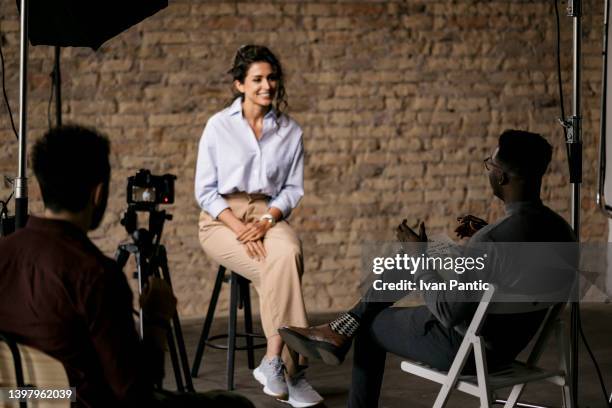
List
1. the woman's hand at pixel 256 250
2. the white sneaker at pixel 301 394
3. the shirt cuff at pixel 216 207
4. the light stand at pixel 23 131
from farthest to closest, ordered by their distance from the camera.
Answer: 1. the shirt cuff at pixel 216 207
2. the woman's hand at pixel 256 250
3. the white sneaker at pixel 301 394
4. the light stand at pixel 23 131

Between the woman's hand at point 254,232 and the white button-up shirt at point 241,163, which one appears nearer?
the woman's hand at point 254,232

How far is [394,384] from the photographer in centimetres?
426

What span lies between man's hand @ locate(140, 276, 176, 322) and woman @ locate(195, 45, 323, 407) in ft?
6.18

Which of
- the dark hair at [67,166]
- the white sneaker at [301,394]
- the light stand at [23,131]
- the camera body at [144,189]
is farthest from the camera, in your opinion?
the white sneaker at [301,394]

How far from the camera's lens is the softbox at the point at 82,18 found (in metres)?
3.32

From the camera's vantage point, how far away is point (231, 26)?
5.82m

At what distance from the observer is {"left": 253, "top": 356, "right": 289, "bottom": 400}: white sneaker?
3863 mm

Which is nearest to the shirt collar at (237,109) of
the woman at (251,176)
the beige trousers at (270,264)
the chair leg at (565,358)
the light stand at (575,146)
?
the woman at (251,176)

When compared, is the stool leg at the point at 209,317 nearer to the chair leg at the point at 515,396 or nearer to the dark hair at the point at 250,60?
the dark hair at the point at 250,60

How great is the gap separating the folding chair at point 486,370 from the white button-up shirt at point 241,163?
1441mm

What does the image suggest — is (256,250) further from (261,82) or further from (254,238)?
(261,82)

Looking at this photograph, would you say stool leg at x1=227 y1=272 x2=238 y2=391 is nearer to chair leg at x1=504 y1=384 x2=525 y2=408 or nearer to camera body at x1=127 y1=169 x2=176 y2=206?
camera body at x1=127 y1=169 x2=176 y2=206

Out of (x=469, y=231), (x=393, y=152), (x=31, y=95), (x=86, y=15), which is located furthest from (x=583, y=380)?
(x=31, y=95)

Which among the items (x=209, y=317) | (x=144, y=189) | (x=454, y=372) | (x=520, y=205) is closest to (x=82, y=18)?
(x=144, y=189)
